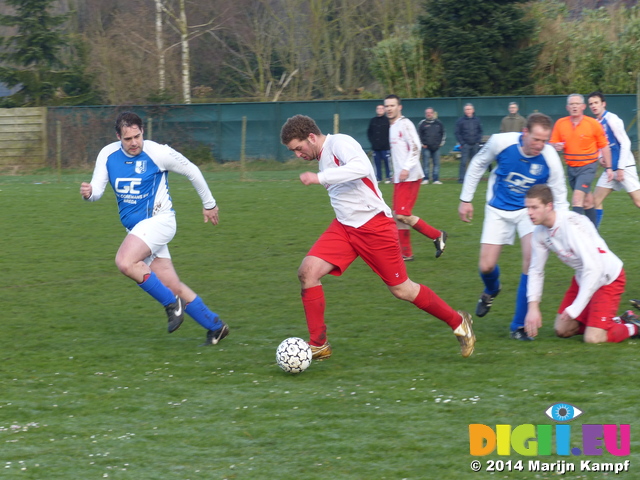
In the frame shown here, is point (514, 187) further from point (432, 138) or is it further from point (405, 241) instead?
point (432, 138)

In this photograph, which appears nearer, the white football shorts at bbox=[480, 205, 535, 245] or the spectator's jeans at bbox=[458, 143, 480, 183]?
the white football shorts at bbox=[480, 205, 535, 245]

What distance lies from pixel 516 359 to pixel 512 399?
93 cm

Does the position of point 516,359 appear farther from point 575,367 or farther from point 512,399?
point 512,399

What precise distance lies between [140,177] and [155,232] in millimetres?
444

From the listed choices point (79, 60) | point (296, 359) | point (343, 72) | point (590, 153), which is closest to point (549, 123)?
point (296, 359)

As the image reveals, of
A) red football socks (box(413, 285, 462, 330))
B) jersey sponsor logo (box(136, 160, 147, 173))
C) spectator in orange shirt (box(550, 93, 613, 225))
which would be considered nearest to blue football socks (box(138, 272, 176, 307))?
jersey sponsor logo (box(136, 160, 147, 173))

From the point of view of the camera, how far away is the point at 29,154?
1045 inches

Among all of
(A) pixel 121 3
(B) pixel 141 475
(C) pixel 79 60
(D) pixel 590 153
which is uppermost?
(A) pixel 121 3

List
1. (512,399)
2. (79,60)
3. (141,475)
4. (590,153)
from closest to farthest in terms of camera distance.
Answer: (141,475) → (512,399) → (590,153) → (79,60)

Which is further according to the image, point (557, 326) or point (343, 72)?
point (343, 72)

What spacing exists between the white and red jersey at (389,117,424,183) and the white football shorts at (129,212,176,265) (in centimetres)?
401

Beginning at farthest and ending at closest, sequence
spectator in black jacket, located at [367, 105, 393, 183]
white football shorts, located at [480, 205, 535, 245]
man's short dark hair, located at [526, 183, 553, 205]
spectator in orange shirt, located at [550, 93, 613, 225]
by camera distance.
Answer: spectator in black jacket, located at [367, 105, 393, 183], spectator in orange shirt, located at [550, 93, 613, 225], white football shorts, located at [480, 205, 535, 245], man's short dark hair, located at [526, 183, 553, 205]

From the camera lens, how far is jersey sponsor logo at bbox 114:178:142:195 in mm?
6461

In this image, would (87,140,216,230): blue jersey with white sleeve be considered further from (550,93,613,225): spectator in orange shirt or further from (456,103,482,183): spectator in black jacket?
(456,103,482,183): spectator in black jacket
